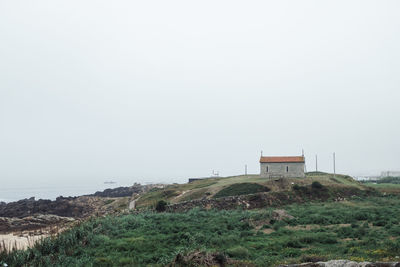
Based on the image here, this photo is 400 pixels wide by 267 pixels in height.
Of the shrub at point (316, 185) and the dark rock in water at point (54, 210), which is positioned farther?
the dark rock in water at point (54, 210)

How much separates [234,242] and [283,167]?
115 feet

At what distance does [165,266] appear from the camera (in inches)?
484

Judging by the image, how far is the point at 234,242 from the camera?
17.6 metres

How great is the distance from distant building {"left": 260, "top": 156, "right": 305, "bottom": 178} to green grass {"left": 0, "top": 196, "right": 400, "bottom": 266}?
23798 mm

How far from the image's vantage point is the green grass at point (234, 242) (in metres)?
13.9

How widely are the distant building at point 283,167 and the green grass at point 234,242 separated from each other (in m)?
23.8

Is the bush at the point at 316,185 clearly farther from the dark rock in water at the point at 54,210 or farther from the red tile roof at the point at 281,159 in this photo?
the dark rock in water at the point at 54,210

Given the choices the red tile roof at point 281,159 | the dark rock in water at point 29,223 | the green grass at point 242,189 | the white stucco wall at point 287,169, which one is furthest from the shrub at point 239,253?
the red tile roof at point 281,159

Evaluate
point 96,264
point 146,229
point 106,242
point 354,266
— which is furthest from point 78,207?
point 354,266

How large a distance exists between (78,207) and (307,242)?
51.6 m

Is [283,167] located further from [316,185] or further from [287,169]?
[316,185]

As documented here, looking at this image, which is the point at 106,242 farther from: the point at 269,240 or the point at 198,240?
the point at 269,240

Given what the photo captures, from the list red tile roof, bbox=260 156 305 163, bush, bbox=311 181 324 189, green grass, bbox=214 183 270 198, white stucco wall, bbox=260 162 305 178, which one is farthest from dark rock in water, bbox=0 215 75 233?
bush, bbox=311 181 324 189

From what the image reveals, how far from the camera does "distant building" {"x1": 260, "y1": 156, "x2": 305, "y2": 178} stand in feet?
165
